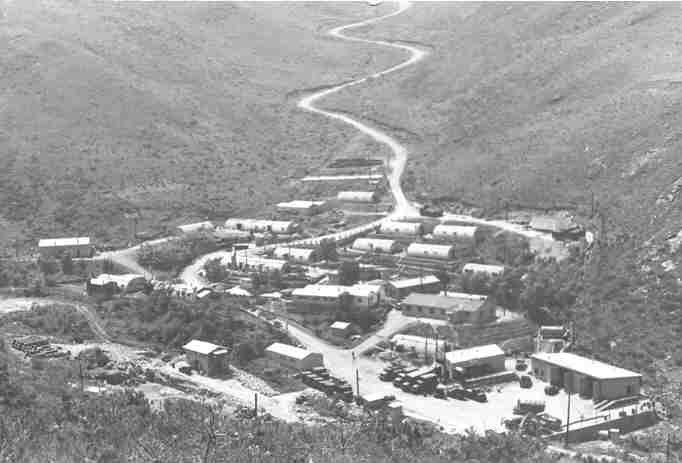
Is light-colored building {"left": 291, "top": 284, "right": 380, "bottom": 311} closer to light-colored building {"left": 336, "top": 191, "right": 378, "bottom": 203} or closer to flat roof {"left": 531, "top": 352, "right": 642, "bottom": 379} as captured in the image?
flat roof {"left": 531, "top": 352, "right": 642, "bottom": 379}

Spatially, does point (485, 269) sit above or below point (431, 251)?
above

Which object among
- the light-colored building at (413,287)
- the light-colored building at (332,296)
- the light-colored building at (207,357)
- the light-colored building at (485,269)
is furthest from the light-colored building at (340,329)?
the light-colored building at (485,269)

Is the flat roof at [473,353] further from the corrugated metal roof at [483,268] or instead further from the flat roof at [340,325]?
the corrugated metal roof at [483,268]

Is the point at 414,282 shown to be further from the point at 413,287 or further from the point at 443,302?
the point at 443,302

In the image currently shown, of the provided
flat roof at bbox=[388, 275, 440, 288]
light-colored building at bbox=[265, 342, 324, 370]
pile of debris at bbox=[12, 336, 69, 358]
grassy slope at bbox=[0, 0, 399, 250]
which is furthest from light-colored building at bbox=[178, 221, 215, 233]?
light-colored building at bbox=[265, 342, 324, 370]

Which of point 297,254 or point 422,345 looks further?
point 297,254

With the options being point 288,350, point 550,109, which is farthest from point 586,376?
point 550,109

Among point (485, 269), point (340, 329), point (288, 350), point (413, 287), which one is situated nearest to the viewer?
point (288, 350)
